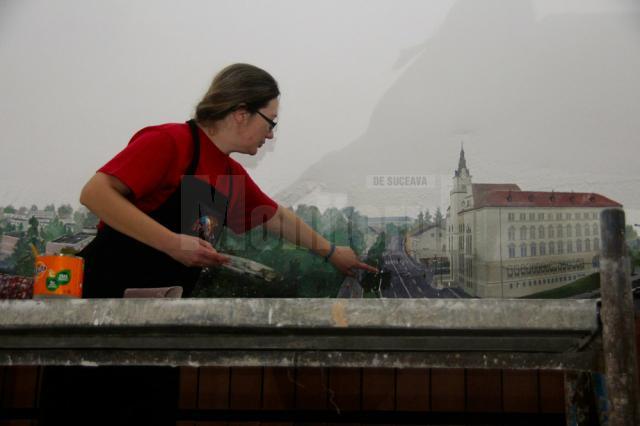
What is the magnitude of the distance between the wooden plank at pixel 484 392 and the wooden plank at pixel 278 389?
512 mm

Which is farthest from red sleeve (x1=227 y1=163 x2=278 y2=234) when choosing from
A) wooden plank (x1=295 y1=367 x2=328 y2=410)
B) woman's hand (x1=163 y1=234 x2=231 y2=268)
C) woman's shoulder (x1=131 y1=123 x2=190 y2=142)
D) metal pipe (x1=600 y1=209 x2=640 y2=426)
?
metal pipe (x1=600 y1=209 x2=640 y2=426)

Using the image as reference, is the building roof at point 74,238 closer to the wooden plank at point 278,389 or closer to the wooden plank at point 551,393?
the wooden plank at point 278,389

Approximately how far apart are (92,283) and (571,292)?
1.28m

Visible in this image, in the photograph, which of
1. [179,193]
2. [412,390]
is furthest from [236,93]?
[412,390]

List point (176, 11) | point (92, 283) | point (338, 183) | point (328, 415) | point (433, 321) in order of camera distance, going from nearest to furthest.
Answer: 1. point (433, 321)
2. point (92, 283)
3. point (328, 415)
4. point (338, 183)
5. point (176, 11)

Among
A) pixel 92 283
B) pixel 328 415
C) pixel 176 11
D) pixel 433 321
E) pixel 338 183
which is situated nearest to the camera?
pixel 433 321

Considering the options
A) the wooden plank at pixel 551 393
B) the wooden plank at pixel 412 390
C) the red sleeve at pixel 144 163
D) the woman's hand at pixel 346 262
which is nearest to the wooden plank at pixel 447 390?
the wooden plank at pixel 412 390

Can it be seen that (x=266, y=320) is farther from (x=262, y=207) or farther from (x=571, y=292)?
(x=571, y=292)

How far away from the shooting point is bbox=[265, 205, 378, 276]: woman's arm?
158 centimetres

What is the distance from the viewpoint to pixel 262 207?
157 centimetres

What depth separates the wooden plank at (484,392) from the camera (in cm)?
152

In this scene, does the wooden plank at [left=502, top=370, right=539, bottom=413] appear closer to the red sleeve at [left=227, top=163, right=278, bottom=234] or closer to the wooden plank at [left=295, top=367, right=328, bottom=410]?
the wooden plank at [left=295, top=367, right=328, bottom=410]

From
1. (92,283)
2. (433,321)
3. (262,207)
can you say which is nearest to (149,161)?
(92,283)

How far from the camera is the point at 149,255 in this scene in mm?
1113
